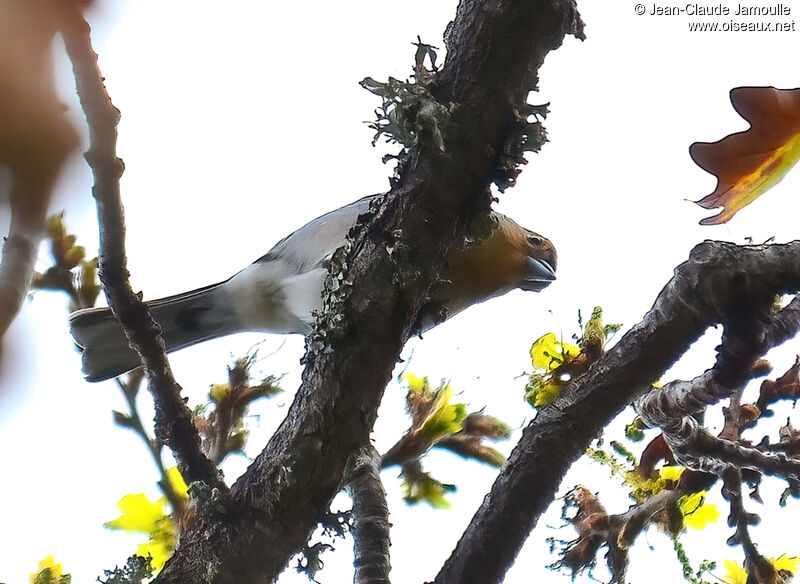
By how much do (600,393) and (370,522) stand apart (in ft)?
1.29

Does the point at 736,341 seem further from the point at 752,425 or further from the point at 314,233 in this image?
the point at 314,233

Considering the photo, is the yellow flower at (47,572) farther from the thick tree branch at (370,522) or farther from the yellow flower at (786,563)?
the yellow flower at (786,563)

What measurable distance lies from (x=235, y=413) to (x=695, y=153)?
69 cm

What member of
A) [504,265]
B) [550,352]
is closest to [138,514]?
[550,352]

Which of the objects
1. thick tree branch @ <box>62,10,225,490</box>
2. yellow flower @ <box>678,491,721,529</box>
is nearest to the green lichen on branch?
thick tree branch @ <box>62,10,225,490</box>

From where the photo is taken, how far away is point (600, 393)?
2.97ft

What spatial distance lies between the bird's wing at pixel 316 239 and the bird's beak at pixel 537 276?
16.6 inches

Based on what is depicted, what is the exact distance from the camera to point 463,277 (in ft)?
5.31

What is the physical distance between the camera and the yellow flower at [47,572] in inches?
29.5

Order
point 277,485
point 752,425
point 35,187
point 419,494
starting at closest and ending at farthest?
1. point 35,187
2. point 277,485
3. point 752,425
4. point 419,494

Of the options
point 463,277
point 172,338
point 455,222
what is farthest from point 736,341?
point 172,338

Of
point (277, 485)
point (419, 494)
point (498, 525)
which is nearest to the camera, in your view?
point (277, 485)

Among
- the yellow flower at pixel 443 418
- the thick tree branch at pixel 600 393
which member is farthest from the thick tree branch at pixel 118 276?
the yellow flower at pixel 443 418

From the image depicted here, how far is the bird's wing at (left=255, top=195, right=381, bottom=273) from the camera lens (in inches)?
64.0
